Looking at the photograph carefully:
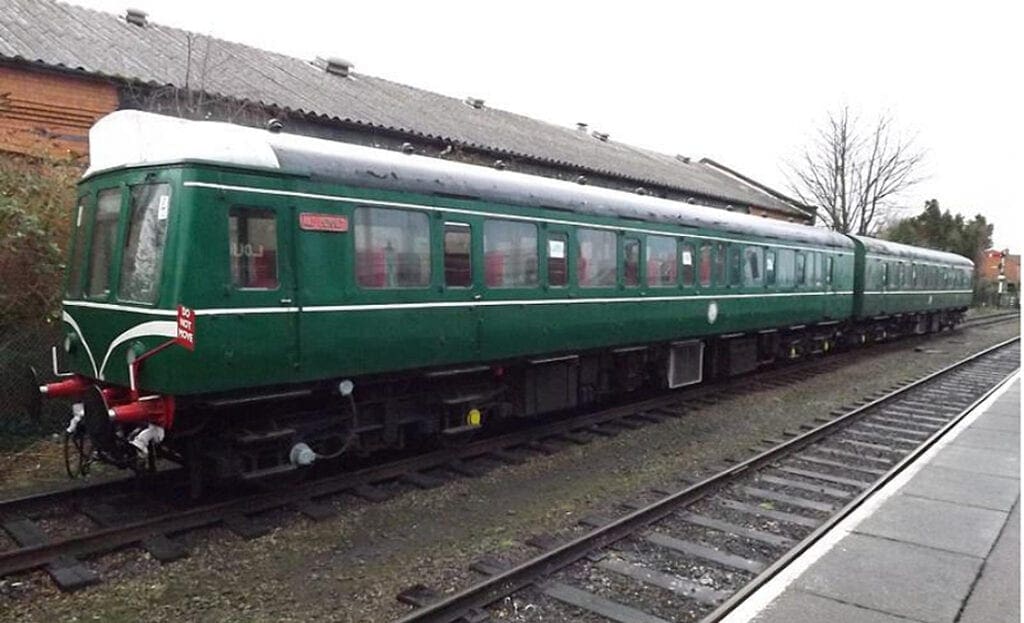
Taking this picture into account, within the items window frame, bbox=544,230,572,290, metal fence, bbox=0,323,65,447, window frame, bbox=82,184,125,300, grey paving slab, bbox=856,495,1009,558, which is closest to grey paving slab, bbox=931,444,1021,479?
grey paving slab, bbox=856,495,1009,558

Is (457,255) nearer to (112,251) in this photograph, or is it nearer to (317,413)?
(317,413)

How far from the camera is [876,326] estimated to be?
74.9ft

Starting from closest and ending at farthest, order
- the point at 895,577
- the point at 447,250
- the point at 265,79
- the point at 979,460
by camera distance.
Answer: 1. the point at 895,577
2. the point at 447,250
3. the point at 979,460
4. the point at 265,79

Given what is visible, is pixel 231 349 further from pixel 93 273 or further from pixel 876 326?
pixel 876 326

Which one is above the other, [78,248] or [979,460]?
[78,248]

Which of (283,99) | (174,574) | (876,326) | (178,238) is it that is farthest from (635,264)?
(876,326)

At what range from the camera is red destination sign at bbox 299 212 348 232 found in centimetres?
646

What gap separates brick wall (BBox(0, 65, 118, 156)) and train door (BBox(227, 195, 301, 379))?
664 centimetres

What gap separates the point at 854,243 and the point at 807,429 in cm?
1155

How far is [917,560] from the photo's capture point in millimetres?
5305

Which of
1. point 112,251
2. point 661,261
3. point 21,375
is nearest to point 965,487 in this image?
point 661,261

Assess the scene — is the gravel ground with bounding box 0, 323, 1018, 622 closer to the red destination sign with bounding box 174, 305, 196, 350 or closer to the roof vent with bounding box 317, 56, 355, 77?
the red destination sign with bounding box 174, 305, 196, 350

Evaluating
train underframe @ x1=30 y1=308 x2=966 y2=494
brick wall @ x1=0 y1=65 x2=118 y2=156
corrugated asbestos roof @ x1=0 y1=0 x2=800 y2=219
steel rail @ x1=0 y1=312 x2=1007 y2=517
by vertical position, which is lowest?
steel rail @ x1=0 y1=312 x2=1007 y2=517

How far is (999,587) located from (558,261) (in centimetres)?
574
